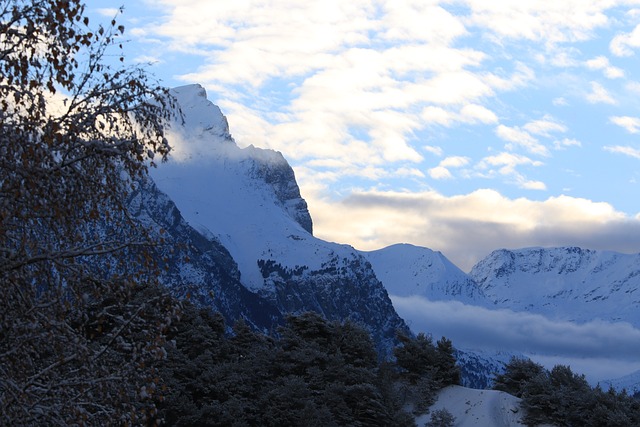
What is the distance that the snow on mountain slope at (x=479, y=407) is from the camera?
51.6m

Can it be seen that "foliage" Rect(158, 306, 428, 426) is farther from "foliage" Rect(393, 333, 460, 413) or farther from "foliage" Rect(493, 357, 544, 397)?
"foliage" Rect(493, 357, 544, 397)

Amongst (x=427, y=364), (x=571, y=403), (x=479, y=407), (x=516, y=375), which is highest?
(x=516, y=375)

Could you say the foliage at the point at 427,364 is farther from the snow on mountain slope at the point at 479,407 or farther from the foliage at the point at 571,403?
the foliage at the point at 571,403

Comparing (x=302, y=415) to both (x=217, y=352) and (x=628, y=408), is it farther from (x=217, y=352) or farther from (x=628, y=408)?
(x=628, y=408)

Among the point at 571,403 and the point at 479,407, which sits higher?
the point at 571,403

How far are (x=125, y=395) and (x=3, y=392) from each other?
163cm

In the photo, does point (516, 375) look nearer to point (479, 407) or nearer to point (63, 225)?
point (479, 407)

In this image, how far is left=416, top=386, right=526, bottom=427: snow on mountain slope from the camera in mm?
51625

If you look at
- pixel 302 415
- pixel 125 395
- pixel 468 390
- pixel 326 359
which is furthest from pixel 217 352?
pixel 125 395

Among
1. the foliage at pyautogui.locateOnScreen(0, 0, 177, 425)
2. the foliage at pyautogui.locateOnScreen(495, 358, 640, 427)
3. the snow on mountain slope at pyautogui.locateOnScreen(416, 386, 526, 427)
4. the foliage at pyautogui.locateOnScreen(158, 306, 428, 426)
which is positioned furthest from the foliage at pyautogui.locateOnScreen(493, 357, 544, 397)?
the foliage at pyautogui.locateOnScreen(0, 0, 177, 425)

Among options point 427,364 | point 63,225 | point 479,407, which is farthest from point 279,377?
point 63,225

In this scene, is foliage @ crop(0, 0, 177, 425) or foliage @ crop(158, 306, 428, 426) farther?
foliage @ crop(158, 306, 428, 426)

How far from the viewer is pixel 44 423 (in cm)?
1279

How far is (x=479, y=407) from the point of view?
5338 cm
